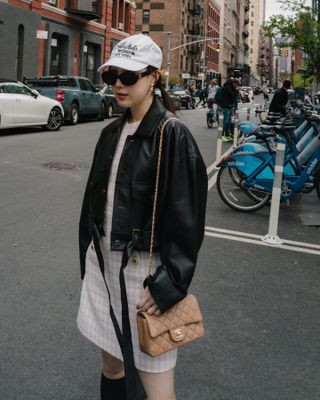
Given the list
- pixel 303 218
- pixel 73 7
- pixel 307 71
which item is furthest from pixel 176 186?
pixel 73 7

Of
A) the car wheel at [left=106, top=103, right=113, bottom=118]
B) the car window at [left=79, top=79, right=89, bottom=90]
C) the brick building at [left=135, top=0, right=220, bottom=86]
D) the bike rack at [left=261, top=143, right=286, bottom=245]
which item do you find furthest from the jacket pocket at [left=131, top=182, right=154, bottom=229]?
the brick building at [left=135, top=0, right=220, bottom=86]

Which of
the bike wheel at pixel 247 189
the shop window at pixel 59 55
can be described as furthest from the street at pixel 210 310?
the shop window at pixel 59 55

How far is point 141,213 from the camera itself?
2129 millimetres

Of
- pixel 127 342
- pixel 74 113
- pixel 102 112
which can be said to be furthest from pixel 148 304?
pixel 102 112

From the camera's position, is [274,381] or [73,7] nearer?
[274,381]

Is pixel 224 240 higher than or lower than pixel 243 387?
higher

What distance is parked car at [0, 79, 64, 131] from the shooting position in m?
15.8

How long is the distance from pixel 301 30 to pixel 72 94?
8.52 meters

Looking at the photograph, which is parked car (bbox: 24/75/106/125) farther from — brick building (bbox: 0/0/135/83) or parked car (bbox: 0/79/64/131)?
brick building (bbox: 0/0/135/83)

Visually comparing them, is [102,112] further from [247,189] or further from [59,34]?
[247,189]

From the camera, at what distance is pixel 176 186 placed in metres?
2.06

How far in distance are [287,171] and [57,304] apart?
4928mm

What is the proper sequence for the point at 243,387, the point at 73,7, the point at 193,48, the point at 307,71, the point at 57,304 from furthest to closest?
1. the point at 193,48
2. the point at 73,7
3. the point at 307,71
4. the point at 57,304
5. the point at 243,387

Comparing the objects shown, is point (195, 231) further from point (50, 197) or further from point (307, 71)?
point (307, 71)
